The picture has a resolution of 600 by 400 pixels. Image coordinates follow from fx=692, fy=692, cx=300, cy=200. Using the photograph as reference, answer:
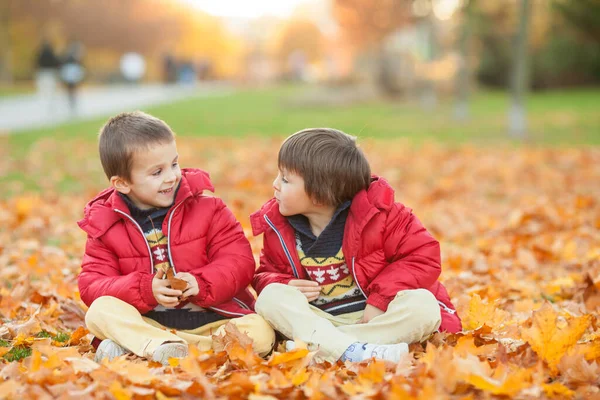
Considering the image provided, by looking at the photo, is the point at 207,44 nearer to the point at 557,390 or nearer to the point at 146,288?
the point at 146,288

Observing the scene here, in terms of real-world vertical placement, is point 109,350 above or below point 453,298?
above

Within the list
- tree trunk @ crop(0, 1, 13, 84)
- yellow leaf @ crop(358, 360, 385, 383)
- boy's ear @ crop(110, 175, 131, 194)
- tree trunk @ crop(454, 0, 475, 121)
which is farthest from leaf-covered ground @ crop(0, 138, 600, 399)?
tree trunk @ crop(0, 1, 13, 84)

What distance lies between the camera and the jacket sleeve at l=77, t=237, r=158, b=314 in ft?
9.78

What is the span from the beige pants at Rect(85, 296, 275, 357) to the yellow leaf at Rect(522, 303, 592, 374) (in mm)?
1091

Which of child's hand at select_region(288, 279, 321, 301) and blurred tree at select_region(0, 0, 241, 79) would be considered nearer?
child's hand at select_region(288, 279, 321, 301)

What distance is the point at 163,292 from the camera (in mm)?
2926

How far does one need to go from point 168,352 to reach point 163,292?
25 cm

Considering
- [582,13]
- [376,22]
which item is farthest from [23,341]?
[582,13]

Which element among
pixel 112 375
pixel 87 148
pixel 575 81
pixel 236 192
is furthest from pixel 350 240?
pixel 575 81

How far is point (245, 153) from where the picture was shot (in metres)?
11.2

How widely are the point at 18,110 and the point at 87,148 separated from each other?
952 centimetres

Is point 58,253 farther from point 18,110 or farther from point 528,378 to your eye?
point 18,110

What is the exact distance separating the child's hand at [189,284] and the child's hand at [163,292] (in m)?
0.05

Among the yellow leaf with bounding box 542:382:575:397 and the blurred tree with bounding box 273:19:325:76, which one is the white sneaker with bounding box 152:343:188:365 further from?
the blurred tree with bounding box 273:19:325:76
